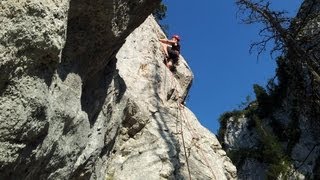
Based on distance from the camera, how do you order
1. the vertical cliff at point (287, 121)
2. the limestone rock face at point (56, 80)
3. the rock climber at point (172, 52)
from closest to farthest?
the limestone rock face at point (56, 80) → the vertical cliff at point (287, 121) → the rock climber at point (172, 52)

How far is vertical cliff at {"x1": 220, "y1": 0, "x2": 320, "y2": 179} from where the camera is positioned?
7355 millimetres

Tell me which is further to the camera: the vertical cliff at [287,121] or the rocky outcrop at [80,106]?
the vertical cliff at [287,121]

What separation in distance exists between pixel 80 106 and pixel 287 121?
80.4 ft

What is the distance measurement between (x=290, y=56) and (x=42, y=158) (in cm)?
440

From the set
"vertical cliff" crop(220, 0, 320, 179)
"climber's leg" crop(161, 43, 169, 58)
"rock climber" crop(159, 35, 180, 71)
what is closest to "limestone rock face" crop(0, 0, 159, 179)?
"vertical cliff" crop(220, 0, 320, 179)

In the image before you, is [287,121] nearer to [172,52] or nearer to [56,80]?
[172,52]

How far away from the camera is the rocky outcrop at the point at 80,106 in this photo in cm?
417

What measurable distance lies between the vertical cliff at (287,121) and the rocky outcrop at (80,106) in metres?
2.66

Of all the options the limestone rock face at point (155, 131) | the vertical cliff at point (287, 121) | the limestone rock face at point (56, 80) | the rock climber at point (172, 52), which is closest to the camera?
the limestone rock face at point (56, 80)

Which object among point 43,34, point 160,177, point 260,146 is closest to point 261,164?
point 260,146

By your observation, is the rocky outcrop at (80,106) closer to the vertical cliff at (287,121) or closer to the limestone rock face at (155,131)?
the limestone rock face at (155,131)

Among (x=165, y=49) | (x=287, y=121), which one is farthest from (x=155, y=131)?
(x=287, y=121)

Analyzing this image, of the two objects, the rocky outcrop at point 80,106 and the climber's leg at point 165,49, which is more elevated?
the climber's leg at point 165,49

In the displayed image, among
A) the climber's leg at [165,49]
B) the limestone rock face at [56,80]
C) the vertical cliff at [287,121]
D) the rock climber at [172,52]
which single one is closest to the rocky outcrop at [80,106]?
the limestone rock face at [56,80]
